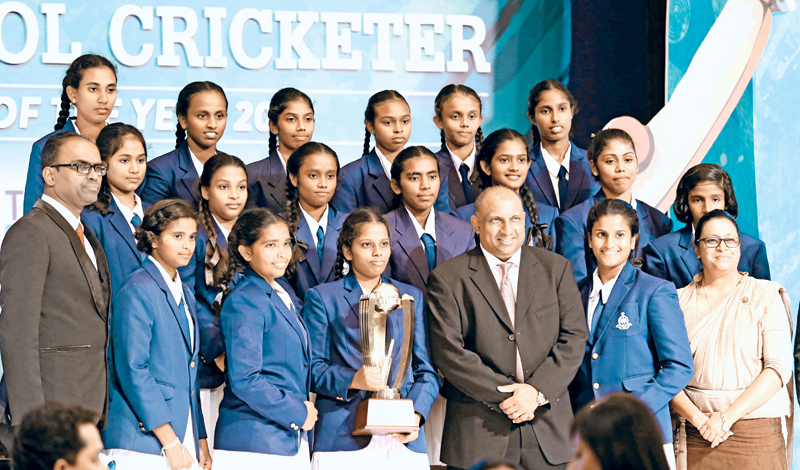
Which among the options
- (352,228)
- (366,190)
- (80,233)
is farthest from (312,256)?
(80,233)

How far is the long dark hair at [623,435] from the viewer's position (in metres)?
1.97

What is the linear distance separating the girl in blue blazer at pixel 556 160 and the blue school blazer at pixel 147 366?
87.1 inches

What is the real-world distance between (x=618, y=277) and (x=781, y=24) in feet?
11.0

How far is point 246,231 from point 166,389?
75 cm

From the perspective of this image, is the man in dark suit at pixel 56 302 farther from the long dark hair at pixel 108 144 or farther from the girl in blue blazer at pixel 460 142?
the girl in blue blazer at pixel 460 142

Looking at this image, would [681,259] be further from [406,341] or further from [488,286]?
[406,341]

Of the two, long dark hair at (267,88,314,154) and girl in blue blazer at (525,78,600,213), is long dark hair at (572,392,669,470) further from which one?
long dark hair at (267,88,314,154)

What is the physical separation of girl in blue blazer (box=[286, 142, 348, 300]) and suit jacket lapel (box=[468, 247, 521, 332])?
2.45ft

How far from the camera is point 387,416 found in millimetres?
3729

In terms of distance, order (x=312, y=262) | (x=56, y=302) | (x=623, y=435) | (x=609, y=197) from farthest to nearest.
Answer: (x=609, y=197), (x=312, y=262), (x=56, y=302), (x=623, y=435)

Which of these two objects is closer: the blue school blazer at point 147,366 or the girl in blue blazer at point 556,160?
the blue school blazer at point 147,366

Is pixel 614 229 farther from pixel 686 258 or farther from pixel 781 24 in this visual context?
pixel 781 24

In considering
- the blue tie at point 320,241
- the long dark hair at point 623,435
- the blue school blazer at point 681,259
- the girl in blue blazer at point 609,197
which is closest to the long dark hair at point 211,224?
the blue tie at point 320,241

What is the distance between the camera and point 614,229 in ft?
13.9
